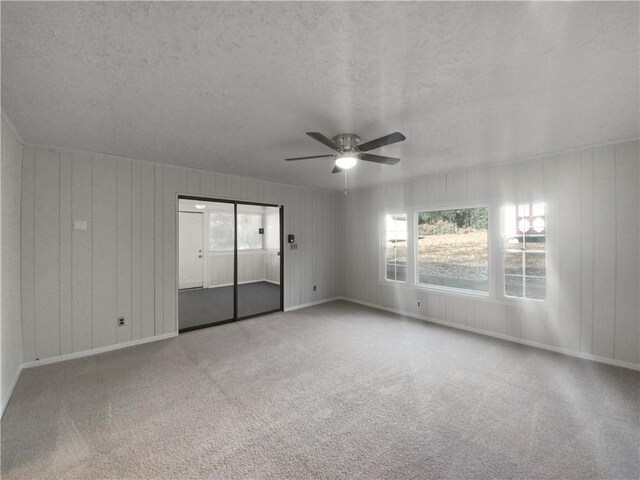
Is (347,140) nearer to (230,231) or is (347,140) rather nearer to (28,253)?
(28,253)

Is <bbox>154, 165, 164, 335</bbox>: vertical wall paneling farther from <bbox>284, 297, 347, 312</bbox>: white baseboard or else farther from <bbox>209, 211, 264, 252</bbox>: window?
<bbox>209, 211, 264, 252</bbox>: window

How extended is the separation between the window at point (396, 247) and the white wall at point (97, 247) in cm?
313

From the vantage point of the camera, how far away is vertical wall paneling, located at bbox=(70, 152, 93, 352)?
3.30 metres

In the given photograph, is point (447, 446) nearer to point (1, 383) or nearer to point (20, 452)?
point (20, 452)

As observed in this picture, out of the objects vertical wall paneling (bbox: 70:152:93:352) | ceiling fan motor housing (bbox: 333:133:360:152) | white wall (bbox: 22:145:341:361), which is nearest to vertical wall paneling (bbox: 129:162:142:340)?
white wall (bbox: 22:145:341:361)

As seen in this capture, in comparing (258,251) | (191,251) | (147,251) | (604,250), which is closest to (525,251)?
(604,250)

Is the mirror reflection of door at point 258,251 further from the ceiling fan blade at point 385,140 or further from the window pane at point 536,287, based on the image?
the window pane at point 536,287

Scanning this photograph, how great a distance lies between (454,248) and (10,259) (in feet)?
18.1

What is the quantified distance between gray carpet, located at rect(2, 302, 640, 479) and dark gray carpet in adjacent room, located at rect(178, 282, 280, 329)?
1.22 m

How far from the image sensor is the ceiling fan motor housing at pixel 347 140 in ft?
8.91

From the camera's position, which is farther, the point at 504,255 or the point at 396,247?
the point at 396,247

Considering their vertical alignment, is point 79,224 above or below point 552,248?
above

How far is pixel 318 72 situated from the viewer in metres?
1.77

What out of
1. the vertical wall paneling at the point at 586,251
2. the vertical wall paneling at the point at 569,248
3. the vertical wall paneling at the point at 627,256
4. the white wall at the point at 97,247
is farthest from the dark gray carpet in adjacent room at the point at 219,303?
the vertical wall paneling at the point at 627,256
